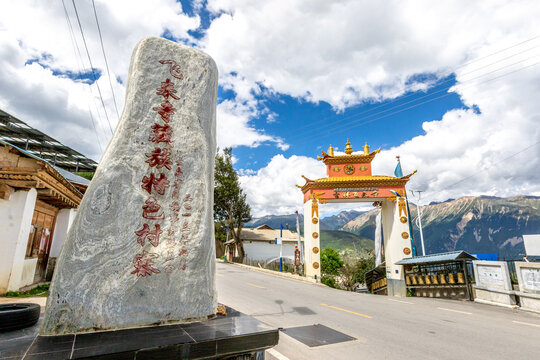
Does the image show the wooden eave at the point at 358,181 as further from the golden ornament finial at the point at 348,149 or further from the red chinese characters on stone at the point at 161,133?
the red chinese characters on stone at the point at 161,133

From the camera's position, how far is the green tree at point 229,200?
90.5ft

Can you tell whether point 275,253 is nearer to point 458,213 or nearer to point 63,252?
point 63,252

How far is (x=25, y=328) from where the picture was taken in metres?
2.88

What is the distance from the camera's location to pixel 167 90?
12.6 feet

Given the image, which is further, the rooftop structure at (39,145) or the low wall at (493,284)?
the rooftop structure at (39,145)

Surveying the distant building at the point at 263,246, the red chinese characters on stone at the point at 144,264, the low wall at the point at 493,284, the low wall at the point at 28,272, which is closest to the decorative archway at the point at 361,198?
the low wall at the point at 493,284

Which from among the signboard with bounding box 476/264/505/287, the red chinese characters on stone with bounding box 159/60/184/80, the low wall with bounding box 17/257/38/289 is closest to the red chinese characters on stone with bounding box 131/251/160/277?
the red chinese characters on stone with bounding box 159/60/184/80

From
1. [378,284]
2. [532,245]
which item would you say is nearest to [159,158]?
[532,245]

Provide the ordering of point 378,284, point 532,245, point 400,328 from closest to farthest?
1. point 400,328
2. point 532,245
3. point 378,284

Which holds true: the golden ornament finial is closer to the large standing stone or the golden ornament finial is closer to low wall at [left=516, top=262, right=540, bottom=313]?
low wall at [left=516, top=262, right=540, bottom=313]

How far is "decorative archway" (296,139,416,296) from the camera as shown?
50.4 ft

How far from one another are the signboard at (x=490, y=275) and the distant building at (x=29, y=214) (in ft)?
48.7

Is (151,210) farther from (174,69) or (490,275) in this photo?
(490,275)

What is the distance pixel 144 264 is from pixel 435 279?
1337 cm
